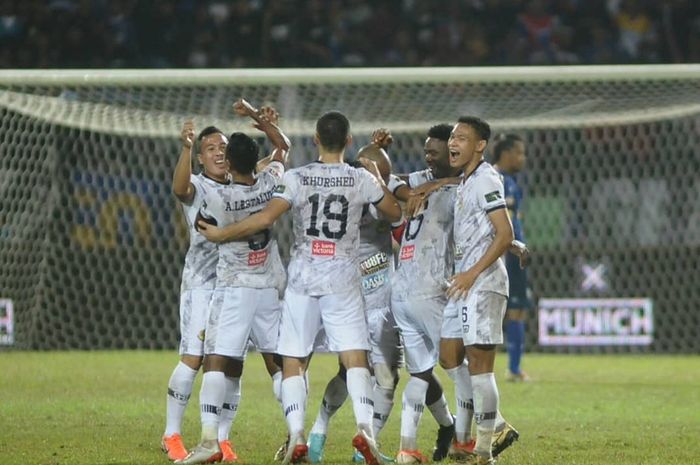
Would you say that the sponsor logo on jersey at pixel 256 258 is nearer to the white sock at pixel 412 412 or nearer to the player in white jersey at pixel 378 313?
the player in white jersey at pixel 378 313

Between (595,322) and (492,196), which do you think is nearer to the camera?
(492,196)

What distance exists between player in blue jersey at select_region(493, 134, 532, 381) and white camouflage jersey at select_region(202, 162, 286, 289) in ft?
15.4

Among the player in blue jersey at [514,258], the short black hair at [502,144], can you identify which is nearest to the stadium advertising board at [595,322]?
the player in blue jersey at [514,258]

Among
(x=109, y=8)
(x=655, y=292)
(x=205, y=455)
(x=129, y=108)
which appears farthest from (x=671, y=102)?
(x=109, y=8)

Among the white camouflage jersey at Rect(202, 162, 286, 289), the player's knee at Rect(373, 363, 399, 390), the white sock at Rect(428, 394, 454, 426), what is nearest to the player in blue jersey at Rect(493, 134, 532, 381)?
the white sock at Rect(428, 394, 454, 426)

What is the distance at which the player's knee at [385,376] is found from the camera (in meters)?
7.64

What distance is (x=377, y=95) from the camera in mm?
14656

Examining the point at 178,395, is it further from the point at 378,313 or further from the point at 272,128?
the point at 272,128

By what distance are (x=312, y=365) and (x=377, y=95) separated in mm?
3302

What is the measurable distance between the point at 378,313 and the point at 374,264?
0.31 metres

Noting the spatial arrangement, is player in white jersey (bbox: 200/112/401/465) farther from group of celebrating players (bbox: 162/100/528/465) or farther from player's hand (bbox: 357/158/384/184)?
player's hand (bbox: 357/158/384/184)

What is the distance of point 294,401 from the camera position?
7043 millimetres

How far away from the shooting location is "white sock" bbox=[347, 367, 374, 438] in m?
A: 6.86

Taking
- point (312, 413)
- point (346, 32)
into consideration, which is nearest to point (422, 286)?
point (312, 413)
